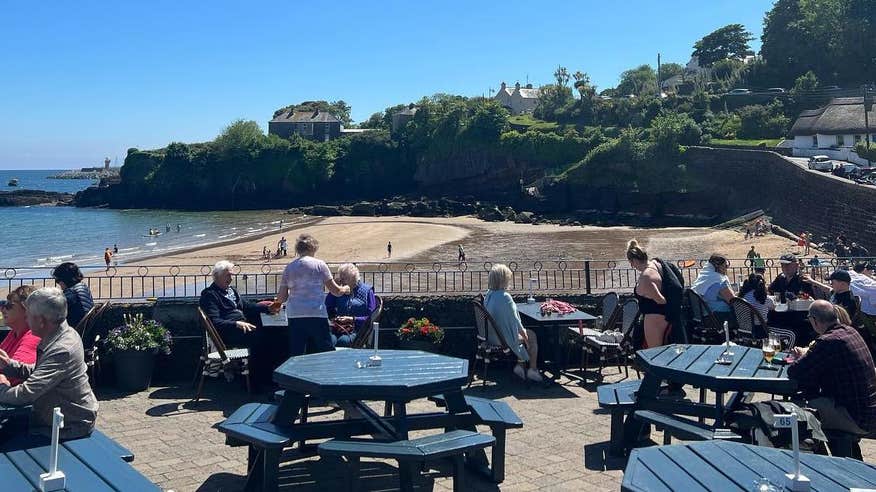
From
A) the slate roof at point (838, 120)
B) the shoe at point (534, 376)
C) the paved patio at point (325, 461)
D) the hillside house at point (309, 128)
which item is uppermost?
the hillside house at point (309, 128)

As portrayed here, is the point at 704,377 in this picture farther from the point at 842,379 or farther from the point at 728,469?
the point at 728,469

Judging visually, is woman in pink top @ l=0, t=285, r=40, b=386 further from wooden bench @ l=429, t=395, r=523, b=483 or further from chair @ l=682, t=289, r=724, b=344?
chair @ l=682, t=289, r=724, b=344

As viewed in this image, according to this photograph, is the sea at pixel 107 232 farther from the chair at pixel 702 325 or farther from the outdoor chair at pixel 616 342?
the chair at pixel 702 325

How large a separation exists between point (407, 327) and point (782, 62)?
7736 cm

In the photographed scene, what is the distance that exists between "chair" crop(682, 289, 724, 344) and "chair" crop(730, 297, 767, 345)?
0.22 m

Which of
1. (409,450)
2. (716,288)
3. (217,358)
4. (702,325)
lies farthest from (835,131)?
(409,450)

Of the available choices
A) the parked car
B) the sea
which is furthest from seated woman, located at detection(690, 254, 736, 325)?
the parked car

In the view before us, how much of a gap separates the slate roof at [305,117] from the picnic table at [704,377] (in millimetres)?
105979

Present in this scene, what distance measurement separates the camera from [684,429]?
16.0 feet

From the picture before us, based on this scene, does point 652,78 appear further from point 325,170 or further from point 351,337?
point 351,337

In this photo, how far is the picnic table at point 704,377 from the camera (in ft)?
16.5

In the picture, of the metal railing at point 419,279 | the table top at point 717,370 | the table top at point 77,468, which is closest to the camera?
the table top at point 77,468

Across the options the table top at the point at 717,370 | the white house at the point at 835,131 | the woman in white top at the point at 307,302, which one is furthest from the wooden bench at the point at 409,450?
the white house at the point at 835,131

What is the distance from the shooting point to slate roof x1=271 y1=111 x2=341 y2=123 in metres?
109
